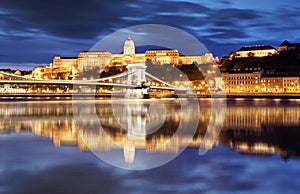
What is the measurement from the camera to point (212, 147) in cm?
825

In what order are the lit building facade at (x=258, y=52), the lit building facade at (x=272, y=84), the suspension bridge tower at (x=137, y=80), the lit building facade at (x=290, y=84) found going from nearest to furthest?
the suspension bridge tower at (x=137, y=80), the lit building facade at (x=290, y=84), the lit building facade at (x=272, y=84), the lit building facade at (x=258, y=52)

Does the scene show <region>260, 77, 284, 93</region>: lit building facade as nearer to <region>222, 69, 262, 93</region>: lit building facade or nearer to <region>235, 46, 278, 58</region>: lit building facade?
<region>222, 69, 262, 93</region>: lit building facade

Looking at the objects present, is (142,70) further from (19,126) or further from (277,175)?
(277,175)

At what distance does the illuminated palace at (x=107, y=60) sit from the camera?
252ft

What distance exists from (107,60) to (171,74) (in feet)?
72.7

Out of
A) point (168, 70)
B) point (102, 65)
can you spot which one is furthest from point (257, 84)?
point (102, 65)

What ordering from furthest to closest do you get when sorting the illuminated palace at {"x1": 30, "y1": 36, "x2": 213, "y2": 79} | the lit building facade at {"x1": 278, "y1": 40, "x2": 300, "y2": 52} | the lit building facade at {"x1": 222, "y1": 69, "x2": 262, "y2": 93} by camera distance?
the illuminated palace at {"x1": 30, "y1": 36, "x2": 213, "y2": 79} → the lit building facade at {"x1": 278, "y1": 40, "x2": 300, "y2": 52} → the lit building facade at {"x1": 222, "y1": 69, "x2": 262, "y2": 93}

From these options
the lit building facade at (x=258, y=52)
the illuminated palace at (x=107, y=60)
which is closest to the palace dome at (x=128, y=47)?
the illuminated palace at (x=107, y=60)

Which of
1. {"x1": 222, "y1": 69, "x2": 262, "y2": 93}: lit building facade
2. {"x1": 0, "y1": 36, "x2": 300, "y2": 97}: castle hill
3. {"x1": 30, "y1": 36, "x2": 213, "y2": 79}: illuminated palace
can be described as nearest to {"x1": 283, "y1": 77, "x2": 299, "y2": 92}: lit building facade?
{"x1": 0, "y1": 36, "x2": 300, "y2": 97}: castle hill

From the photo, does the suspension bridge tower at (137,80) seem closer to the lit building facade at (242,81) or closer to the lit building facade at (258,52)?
the lit building facade at (242,81)

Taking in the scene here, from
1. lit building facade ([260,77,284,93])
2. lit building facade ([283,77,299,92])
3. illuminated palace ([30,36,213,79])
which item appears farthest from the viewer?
illuminated palace ([30,36,213,79])

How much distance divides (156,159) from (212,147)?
5.63 feet

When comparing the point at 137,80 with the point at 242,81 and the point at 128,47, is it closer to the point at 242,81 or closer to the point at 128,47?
the point at 242,81

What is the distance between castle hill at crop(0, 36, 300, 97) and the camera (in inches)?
1770
